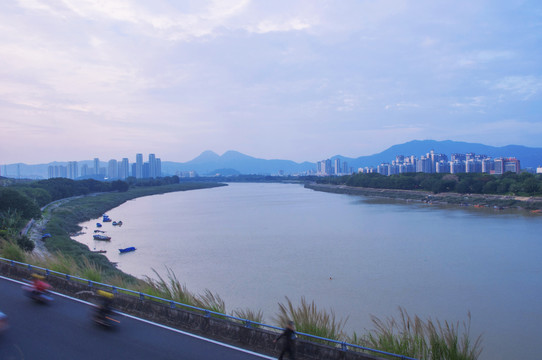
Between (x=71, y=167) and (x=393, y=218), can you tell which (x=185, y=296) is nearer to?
(x=393, y=218)

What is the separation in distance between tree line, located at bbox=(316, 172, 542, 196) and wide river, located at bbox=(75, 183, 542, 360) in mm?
8738

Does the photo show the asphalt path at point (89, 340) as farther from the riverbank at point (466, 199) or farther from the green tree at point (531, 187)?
the green tree at point (531, 187)

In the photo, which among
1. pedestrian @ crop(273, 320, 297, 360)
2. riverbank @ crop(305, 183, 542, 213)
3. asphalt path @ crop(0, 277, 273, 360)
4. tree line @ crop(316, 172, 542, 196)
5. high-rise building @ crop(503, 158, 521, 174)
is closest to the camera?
pedestrian @ crop(273, 320, 297, 360)

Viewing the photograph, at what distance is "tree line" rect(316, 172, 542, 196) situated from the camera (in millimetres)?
26627

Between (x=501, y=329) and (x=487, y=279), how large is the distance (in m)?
3.03

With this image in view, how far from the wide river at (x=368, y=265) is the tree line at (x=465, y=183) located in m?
8.74

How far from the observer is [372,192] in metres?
39.5

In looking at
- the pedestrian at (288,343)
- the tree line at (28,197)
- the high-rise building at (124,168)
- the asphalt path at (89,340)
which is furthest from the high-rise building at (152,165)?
the pedestrian at (288,343)

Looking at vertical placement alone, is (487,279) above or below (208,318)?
below

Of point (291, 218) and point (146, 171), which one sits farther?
point (146, 171)

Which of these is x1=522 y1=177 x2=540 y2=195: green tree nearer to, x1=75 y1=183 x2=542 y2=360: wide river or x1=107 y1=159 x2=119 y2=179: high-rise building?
x1=75 y1=183 x2=542 y2=360: wide river

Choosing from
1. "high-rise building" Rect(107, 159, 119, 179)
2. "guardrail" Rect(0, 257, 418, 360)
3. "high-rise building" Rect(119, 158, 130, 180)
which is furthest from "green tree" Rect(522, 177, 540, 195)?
"high-rise building" Rect(107, 159, 119, 179)

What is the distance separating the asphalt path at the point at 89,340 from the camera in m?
2.89

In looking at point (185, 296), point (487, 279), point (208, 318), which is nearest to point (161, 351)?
point (208, 318)
